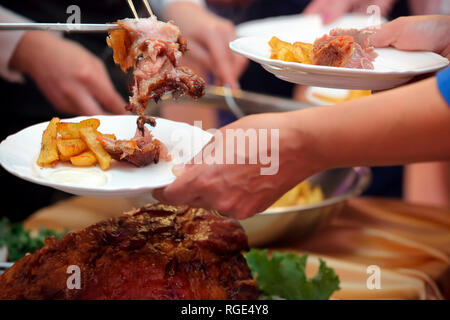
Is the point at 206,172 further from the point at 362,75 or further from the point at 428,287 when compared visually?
the point at 428,287

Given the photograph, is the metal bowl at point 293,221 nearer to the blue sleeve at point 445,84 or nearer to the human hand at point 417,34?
the human hand at point 417,34

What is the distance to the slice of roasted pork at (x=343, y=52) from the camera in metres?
0.93

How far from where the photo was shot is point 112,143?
3.02 feet

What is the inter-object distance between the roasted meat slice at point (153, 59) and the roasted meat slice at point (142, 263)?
0.31m

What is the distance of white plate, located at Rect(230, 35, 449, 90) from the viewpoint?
890 mm

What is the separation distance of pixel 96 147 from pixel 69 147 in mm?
47

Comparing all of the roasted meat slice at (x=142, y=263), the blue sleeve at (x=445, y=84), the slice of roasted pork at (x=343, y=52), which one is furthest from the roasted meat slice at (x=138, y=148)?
the blue sleeve at (x=445, y=84)

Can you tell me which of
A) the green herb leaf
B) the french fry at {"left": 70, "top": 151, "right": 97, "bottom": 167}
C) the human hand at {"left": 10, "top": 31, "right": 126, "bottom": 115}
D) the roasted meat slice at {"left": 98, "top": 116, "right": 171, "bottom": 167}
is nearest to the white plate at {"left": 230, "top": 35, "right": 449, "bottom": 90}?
the roasted meat slice at {"left": 98, "top": 116, "right": 171, "bottom": 167}

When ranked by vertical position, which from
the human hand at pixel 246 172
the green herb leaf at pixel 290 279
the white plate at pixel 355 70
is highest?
the white plate at pixel 355 70

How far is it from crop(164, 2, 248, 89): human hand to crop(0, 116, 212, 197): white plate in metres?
0.79

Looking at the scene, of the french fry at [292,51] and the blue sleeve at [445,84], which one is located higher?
the french fry at [292,51]

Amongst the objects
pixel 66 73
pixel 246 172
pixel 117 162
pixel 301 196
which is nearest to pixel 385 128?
pixel 246 172

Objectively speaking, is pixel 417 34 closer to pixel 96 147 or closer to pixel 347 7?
pixel 347 7

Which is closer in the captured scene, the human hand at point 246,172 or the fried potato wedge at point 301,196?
the human hand at point 246,172
